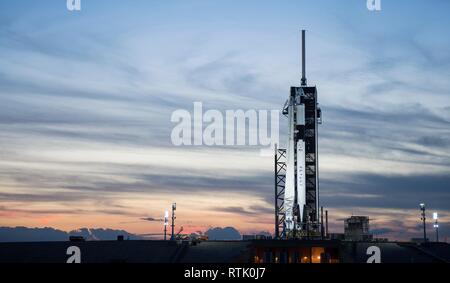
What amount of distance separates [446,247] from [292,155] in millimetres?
28768

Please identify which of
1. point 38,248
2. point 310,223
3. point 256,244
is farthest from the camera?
point 310,223

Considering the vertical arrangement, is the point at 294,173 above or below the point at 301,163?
below

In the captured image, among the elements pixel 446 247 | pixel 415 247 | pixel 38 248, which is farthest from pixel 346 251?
pixel 38 248

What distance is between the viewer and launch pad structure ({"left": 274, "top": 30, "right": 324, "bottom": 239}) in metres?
98.7

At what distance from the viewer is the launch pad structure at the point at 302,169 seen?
3885 inches

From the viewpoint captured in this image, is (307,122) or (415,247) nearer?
(415,247)

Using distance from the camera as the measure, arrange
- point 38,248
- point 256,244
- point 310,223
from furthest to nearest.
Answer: point 310,223 → point 38,248 → point 256,244

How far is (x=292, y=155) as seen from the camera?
100312 mm

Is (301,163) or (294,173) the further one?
(294,173)

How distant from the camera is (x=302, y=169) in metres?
99.1
